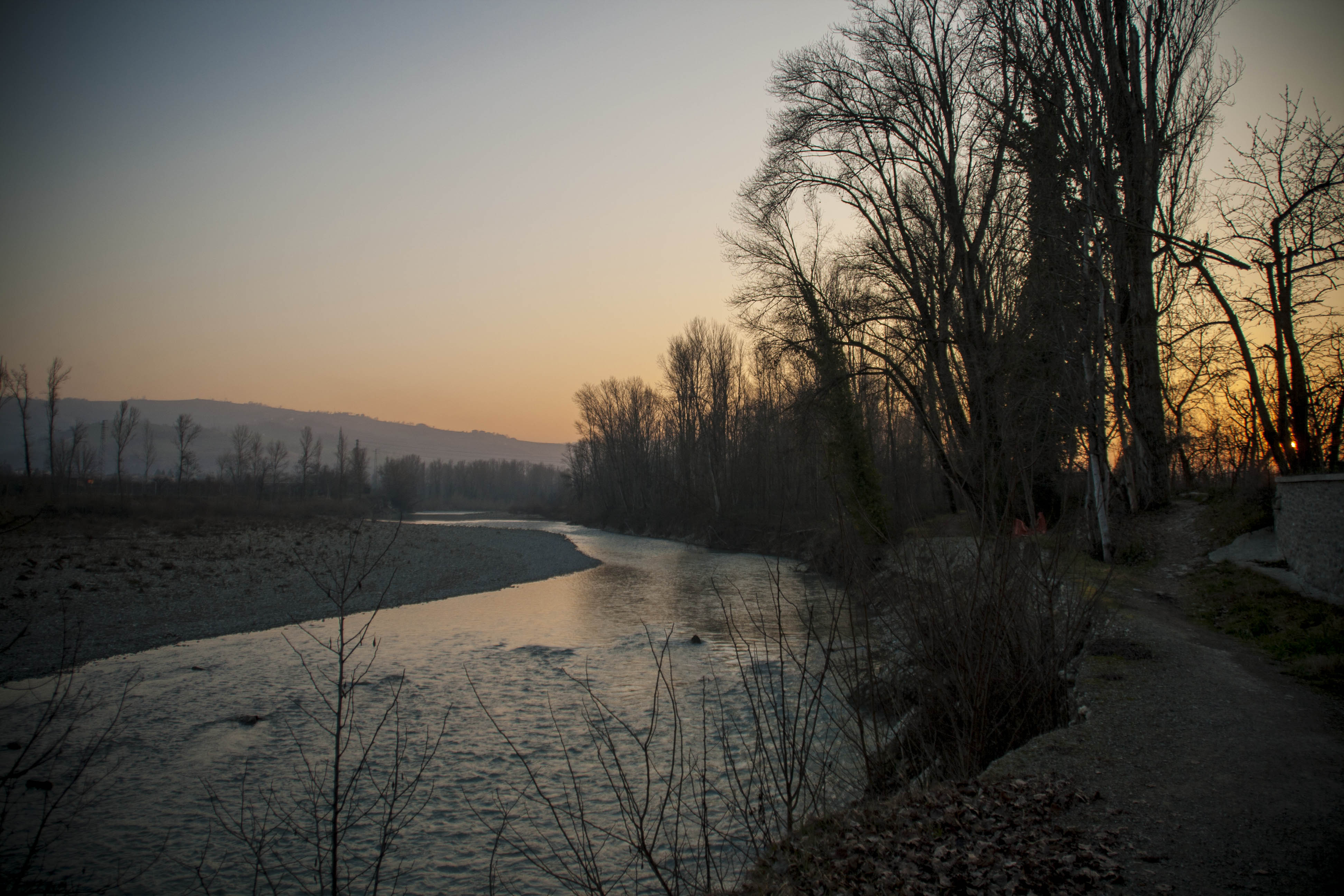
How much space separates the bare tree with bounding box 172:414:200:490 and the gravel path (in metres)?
44.1

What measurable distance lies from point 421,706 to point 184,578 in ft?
47.4

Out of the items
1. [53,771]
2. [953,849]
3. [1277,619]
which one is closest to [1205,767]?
[953,849]

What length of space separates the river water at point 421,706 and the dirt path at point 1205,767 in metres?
2.40

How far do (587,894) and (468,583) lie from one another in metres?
17.8

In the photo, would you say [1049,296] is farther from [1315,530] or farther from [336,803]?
[336,803]

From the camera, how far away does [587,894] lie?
191 inches

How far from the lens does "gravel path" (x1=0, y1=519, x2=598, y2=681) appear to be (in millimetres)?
12836

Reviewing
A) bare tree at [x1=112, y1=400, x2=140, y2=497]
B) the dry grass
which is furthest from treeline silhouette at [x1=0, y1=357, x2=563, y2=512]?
the dry grass

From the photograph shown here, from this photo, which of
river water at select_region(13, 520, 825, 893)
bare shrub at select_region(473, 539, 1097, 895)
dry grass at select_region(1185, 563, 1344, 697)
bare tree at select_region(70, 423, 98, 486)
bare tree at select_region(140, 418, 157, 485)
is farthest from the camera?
bare tree at select_region(140, 418, 157, 485)

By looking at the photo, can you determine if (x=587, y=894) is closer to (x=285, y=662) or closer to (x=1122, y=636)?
(x=1122, y=636)

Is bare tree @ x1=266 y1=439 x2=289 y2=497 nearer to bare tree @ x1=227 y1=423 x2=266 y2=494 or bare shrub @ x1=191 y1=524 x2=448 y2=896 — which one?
bare tree @ x1=227 y1=423 x2=266 y2=494

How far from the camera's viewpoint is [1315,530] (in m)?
8.62

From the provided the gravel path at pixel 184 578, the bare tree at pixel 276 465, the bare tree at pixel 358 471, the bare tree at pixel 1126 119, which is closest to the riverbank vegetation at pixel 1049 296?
the bare tree at pixel 1126 119

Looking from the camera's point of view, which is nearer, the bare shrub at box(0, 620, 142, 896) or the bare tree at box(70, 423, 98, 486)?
the bare shrub at box(0, 620, 142, 896)
